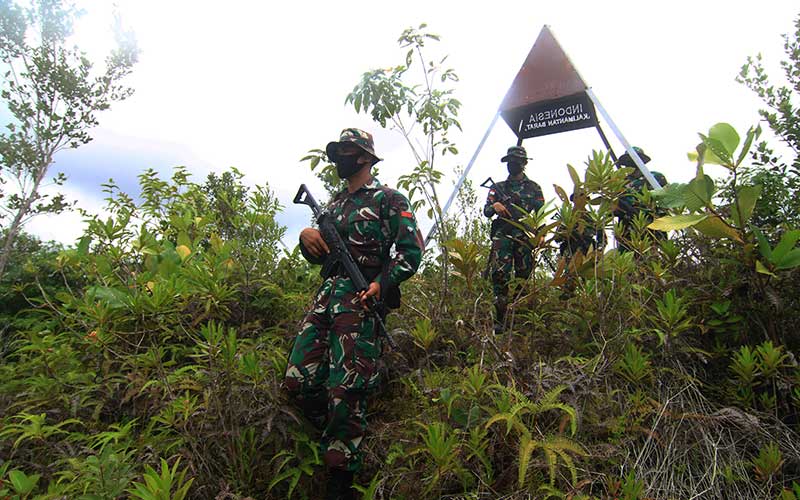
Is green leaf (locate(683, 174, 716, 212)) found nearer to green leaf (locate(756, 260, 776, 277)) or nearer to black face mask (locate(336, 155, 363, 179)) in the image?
green leaf (locate(756, 260, 776, 277))

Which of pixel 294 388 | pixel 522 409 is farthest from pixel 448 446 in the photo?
pixel 294 388

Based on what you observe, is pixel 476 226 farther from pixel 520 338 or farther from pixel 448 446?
pixel 448 446

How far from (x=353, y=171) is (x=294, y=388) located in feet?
4.41

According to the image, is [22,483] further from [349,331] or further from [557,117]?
[557,117]

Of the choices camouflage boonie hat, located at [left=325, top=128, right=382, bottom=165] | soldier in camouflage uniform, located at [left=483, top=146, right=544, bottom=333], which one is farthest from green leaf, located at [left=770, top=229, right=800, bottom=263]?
camouflage boonie hat, located at [left=325, top=128, right=382, bottom=165]

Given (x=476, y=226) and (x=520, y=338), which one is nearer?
(x=520, y=338)

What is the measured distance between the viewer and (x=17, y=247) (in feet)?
22.7

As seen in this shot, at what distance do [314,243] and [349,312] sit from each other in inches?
21.3

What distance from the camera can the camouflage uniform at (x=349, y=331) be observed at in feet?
7.36

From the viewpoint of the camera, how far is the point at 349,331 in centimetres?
238

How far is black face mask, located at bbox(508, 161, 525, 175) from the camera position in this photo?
495 cm

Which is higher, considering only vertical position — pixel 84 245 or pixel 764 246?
pixel 84 245

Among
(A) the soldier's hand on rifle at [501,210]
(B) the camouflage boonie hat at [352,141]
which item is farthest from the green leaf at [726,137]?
(A) the soldier's hand on rifle at [501,210]

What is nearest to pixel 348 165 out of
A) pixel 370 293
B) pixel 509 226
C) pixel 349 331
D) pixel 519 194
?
pixel 370 293
